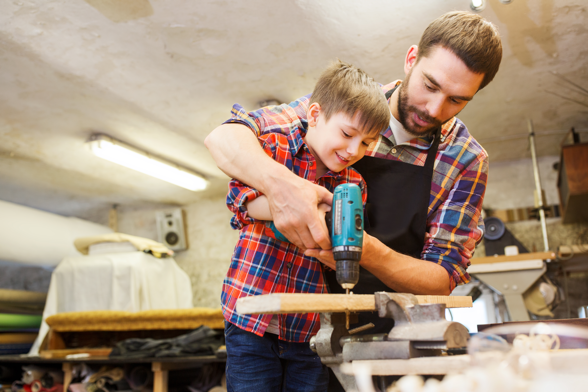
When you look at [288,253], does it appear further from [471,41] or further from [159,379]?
[159,379]

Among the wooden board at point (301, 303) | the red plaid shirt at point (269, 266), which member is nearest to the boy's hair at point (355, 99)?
the red plaid shirt at point (269, 266)

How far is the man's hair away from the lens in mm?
1439

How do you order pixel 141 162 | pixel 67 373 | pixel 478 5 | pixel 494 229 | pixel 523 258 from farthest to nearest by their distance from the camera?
pixel 141 162
pixel 494 229
pixel 67 373
pixel 523 258
pixel 478 5

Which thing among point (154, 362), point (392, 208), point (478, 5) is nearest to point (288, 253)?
point (392, 208)

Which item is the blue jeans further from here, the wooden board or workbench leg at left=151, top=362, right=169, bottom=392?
workbench leg at left=151, top=362, right=169, bottom=392

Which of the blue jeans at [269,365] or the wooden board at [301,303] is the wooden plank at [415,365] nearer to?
the wooden board at [301,303]

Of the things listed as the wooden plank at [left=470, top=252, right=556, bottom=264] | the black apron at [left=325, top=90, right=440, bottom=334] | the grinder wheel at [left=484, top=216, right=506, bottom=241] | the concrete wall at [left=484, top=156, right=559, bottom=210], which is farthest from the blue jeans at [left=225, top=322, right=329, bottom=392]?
the concrete wall at [left=484, top=156, right=559, bottom=210]

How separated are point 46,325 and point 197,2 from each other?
3863 mm

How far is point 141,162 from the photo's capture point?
18.0ft

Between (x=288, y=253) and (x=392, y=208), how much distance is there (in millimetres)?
415

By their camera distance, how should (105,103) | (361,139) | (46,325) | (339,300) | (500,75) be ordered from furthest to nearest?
1. (46,325)
2. (105,103)
3. (500,75)
4. (361,139)
5. (339,300)

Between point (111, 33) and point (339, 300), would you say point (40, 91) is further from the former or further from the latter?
point (339, 300)

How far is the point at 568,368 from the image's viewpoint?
1.76 ft

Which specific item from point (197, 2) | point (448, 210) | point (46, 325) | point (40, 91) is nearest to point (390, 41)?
point (197, 2)
